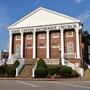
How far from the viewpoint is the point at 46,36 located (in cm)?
4144

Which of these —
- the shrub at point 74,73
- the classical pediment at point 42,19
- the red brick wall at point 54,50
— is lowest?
the shrub at point 74,73

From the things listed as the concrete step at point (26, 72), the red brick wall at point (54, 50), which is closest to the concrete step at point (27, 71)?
the concrete step at point (26, 72)

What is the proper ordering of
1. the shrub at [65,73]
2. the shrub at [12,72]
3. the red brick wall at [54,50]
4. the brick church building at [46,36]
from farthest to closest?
the red brick wall at [54,50] → the brick church building at [46,36] → the shrub at [12,72] → the shrub at [65,73]

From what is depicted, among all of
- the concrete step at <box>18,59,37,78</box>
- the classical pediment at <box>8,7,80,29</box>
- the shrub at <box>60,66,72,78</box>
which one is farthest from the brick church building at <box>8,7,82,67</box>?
the shrub at <box>60,66,72,78</box>

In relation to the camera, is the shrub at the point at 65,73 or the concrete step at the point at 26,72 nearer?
the shrub at the point at 65,73

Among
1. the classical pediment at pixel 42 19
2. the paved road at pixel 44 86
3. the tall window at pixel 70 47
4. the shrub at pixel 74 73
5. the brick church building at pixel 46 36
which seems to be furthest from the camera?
the classical pediment at pixel 42 19

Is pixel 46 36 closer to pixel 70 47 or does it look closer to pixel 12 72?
pixel 70 47

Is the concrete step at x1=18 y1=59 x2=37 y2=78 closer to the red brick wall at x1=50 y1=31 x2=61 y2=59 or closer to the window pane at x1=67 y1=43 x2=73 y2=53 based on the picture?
the red brick wall at x1=50 y1=31 x2=61 y2=59

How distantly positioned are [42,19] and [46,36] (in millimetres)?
3283

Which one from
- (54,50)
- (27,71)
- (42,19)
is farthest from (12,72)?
(42,19)

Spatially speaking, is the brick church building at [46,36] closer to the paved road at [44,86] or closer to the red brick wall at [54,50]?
the red brick wall at [54,50]

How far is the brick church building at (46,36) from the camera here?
127 feet

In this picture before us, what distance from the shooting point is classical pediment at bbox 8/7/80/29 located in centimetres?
3981

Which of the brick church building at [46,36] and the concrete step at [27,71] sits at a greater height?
the brick church building at [46,36]
